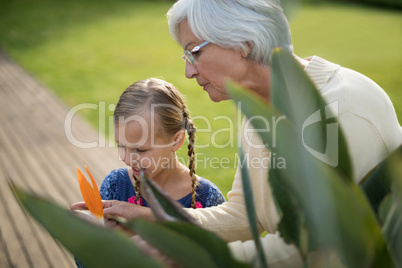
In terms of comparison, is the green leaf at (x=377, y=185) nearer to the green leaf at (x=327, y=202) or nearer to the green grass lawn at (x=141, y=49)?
the green leaf at (x=327, y=202)

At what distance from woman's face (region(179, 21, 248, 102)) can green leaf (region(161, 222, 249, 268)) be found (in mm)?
1212

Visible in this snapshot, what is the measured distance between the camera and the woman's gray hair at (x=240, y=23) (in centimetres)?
175

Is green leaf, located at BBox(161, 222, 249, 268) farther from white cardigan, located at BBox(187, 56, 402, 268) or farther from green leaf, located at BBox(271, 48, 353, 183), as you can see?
white cardigan, located at BBox(187, 56, 402, 268)

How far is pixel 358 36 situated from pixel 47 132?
889cm

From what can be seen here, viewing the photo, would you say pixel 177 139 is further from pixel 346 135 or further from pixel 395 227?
pixel 395 227

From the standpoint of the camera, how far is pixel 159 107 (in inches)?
89.9

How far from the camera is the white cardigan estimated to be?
58.5 inches

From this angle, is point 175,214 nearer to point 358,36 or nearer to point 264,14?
point 264,14

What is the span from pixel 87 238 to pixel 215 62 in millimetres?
1429

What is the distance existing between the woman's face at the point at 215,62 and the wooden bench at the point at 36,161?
1.18 meters

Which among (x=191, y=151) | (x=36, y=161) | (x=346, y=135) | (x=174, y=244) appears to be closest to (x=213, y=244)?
(x=174, y=244)

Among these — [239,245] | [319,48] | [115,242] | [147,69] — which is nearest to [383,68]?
[319,48]

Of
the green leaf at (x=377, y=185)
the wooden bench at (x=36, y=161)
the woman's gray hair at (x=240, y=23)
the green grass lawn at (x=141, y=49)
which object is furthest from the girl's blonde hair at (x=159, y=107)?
the green grass lawn at (x=141, y=49)

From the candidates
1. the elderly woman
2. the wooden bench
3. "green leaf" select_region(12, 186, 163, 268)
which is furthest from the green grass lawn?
"green leaf" select_region(12, 186, 163, 268)
